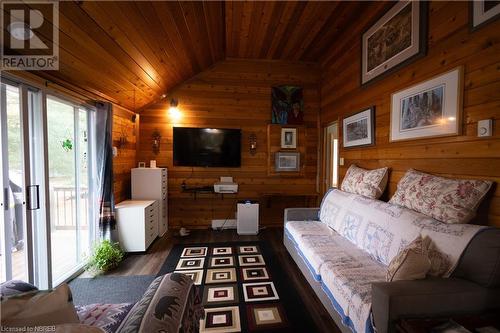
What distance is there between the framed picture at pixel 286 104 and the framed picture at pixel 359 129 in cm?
109

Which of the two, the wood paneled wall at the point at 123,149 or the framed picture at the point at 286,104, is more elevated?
the framed picture at the point at 286,104

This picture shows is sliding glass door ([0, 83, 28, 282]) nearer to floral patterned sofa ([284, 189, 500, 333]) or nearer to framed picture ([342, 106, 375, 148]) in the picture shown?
floral patterned sofa ([284, 189, 500, 333])

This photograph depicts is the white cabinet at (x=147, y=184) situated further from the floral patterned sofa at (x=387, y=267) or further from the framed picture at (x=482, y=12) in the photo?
the framed picture at (x=482, y=12)

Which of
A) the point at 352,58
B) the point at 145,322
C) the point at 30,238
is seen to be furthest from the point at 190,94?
the point at 145,322

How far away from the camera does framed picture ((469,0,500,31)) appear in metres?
1.43

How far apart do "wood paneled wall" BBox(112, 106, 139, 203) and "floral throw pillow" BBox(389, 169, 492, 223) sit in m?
3.48

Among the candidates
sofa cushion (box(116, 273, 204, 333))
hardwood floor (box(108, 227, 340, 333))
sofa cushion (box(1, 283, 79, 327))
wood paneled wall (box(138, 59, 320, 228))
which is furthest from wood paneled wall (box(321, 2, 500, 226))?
sofa cushion (box(1, 283, 79, 327))

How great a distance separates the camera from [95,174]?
9.43ft

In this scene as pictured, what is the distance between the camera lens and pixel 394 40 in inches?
90.9

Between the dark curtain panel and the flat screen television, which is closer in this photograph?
the dark curtain panel

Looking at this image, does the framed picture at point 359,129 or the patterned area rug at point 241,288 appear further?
the framed picture at point 359,129

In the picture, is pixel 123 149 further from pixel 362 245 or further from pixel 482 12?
pixel 482 12

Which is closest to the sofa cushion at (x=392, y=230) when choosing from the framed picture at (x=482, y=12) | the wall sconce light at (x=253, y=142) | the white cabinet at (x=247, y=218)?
the framed picture at (x=482, y=12)

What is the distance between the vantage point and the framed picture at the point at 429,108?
1.69m
